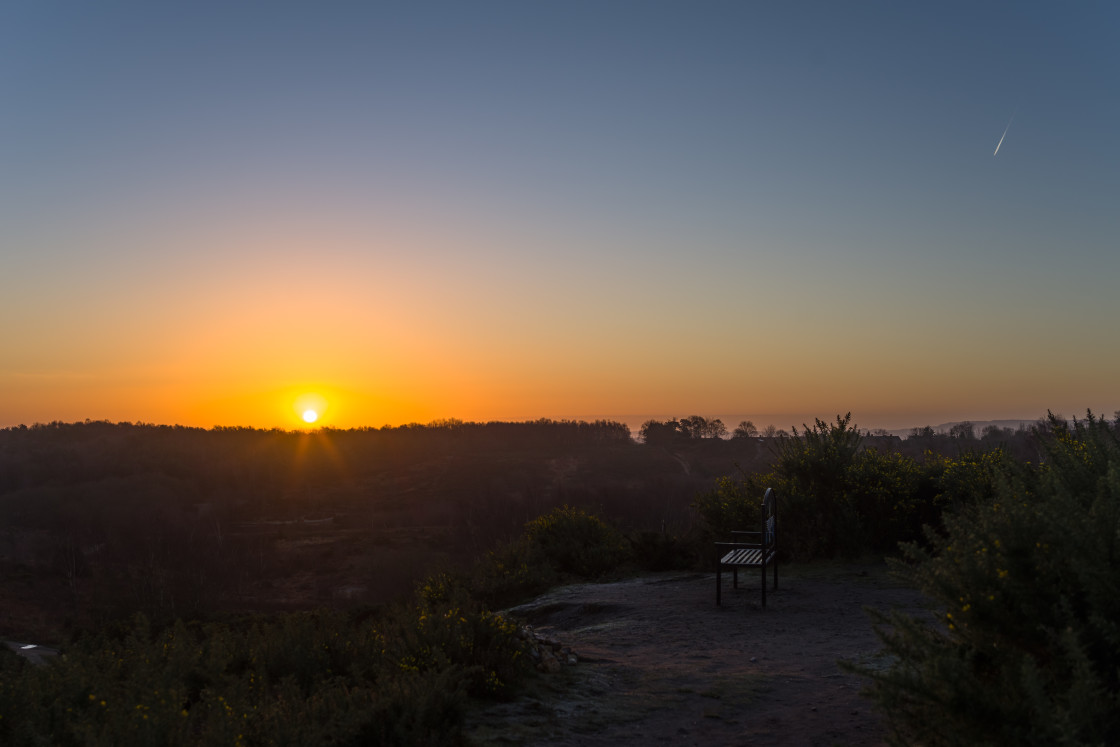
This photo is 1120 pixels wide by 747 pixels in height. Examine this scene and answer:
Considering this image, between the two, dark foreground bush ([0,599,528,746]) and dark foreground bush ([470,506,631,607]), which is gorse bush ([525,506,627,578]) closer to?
dark foreground bush ([470,506,631,607])

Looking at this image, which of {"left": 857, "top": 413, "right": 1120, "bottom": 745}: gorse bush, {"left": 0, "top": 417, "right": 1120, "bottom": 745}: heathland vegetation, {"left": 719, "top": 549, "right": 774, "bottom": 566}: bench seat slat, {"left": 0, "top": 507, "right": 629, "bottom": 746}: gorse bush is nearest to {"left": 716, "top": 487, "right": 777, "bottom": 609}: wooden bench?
{"left": 719, "top": 549, "right": 774, "bottom": 566}: bench seat slat

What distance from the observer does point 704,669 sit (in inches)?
263

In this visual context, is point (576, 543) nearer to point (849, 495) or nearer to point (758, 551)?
point (758, 551)

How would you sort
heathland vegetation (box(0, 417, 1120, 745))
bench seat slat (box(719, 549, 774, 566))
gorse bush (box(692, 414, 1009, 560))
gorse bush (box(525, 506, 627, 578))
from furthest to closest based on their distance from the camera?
1. gorse bush (box(525, 506, 627, 578))
2. gorse bush (box(692, 414, 1009, 560))
3. bench seat slat (box(719, 549, 774, 566))
4. heathland vegetation (box(0, 417, 1120, 745))

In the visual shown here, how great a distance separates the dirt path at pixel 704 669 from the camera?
16.5ft

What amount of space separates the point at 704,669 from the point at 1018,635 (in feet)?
11.9

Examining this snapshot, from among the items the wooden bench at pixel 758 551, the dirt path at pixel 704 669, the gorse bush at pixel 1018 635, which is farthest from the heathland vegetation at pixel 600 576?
the wooden bench at pixel 758 551

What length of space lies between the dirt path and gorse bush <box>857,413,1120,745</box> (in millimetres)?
1273

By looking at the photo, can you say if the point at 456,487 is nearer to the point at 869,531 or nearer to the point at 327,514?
the point at 327,514

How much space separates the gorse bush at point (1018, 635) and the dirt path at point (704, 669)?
1.27 m

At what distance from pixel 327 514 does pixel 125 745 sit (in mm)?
61850

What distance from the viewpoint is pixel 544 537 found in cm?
1455

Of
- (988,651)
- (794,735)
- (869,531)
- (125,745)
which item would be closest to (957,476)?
(869,531)

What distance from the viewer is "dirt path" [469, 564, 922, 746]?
5.03 metres
